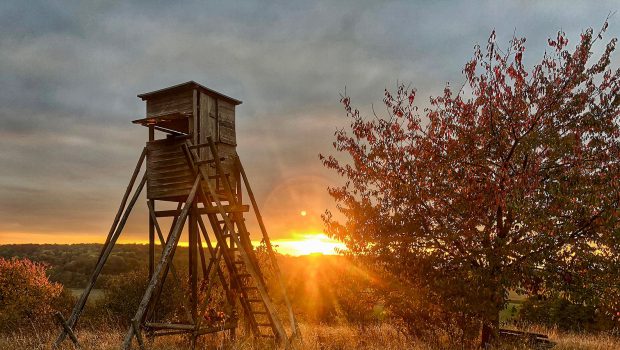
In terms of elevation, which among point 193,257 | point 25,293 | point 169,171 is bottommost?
point 25,293

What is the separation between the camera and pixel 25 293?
76.4 feet

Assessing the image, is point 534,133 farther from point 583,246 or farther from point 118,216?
point 118,216

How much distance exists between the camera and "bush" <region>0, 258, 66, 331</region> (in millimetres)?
22656

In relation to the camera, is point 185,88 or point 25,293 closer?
point 185,88

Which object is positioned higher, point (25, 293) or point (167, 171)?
point (167, 171)

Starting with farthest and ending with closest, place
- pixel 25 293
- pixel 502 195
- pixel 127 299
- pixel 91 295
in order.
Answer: pixel 91 295
pixel 127 299
pixel 25 293
pixel 502 195

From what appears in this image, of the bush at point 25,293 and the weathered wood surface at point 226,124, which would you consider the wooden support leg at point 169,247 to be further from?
the bush at point 25,293

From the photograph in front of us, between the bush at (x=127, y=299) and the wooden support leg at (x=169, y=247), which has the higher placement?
the wooden support leg at (x=169, y=247)

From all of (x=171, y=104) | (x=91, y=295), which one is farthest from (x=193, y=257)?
(x=91, y=295)

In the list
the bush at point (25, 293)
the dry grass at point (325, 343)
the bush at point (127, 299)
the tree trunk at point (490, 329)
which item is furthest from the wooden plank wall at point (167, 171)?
the bush at point (25, 293)

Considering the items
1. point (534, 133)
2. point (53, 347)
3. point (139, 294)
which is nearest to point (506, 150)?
point (534, 133)

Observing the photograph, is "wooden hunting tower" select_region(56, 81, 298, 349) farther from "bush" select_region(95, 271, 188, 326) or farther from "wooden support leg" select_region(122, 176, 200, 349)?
"bush" select_region(95, 271, 188, 326)

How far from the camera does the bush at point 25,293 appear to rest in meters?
22.7

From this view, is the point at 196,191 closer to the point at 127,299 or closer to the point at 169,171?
the point at 169,171
